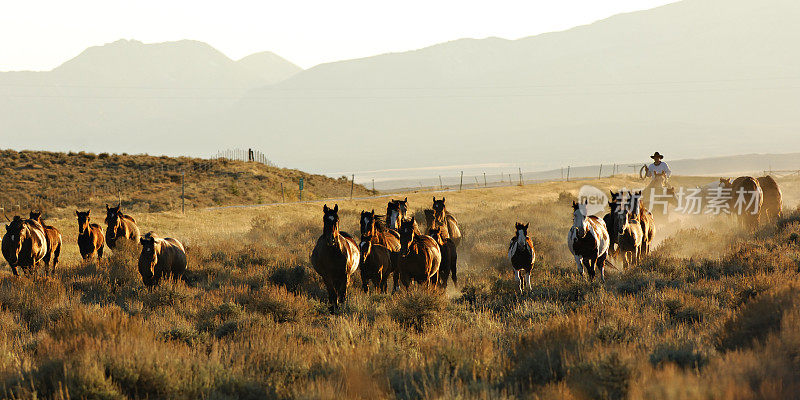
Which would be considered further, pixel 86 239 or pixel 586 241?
pixel 86 239

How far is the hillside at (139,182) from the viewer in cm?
4797

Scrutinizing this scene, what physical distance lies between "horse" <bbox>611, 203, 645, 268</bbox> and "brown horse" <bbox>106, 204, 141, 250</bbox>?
13749 mm

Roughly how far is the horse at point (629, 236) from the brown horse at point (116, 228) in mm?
13749

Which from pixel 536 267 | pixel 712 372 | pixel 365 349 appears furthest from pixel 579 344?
pixel 536 267

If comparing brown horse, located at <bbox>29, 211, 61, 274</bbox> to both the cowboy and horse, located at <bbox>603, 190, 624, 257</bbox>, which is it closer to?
horse, located at <bbox>603, 190, 624, 257</bbox>

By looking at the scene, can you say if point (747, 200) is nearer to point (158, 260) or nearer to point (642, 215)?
point (642, 215)

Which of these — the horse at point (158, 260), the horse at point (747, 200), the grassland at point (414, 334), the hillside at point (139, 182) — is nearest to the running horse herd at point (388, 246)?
the horse at point (158, 260)

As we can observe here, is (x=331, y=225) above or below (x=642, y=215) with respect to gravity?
above

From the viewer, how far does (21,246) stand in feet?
55.2

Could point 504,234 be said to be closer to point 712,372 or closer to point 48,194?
point 712,372

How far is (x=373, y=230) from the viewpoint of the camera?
14.3m

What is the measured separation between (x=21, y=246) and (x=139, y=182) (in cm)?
4035

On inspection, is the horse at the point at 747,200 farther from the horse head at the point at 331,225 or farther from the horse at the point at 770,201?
the horse head at the point at 331,225

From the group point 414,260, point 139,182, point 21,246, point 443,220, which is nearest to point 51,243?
point 21,246
